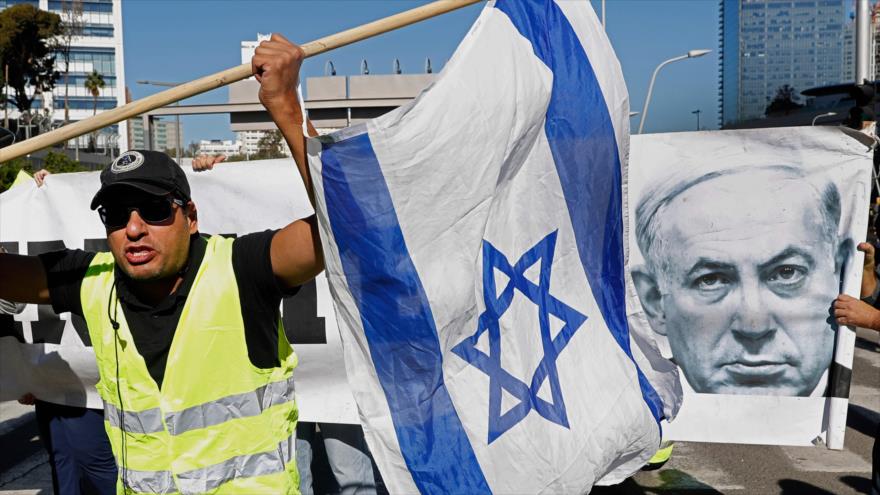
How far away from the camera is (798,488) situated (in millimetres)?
5641

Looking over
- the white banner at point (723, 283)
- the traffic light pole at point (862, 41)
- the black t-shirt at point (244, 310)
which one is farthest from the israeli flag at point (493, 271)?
the traffic light pole at point (862, 41)

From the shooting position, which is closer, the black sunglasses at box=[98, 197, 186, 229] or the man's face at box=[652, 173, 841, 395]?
the black sunglasses at box=[98, 197, 186, 229]

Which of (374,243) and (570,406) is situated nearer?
(374,243)

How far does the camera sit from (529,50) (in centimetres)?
298

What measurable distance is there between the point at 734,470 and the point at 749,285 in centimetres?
181

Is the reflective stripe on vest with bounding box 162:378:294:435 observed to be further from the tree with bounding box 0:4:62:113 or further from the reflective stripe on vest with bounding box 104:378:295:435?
the tree with bounding box 0:4:62:113

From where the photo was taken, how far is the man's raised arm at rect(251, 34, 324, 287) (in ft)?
8.11

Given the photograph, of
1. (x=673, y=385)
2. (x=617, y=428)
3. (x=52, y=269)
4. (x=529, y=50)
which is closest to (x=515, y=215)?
(x=529, y=50)

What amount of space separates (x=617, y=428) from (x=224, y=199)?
2.76m

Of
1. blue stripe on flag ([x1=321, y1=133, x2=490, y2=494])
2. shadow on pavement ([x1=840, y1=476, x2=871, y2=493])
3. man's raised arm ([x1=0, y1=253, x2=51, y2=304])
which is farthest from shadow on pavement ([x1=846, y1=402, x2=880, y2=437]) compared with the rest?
man's raised arm ([x1=0, y1=253, x2=51, y2=304])

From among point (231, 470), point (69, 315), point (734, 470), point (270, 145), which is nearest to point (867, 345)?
point (734, 470)

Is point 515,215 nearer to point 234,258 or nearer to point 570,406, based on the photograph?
point 570,406

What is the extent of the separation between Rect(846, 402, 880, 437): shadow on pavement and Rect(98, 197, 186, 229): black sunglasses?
19.4 ft

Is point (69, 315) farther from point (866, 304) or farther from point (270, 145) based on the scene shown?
point (270, 145)
